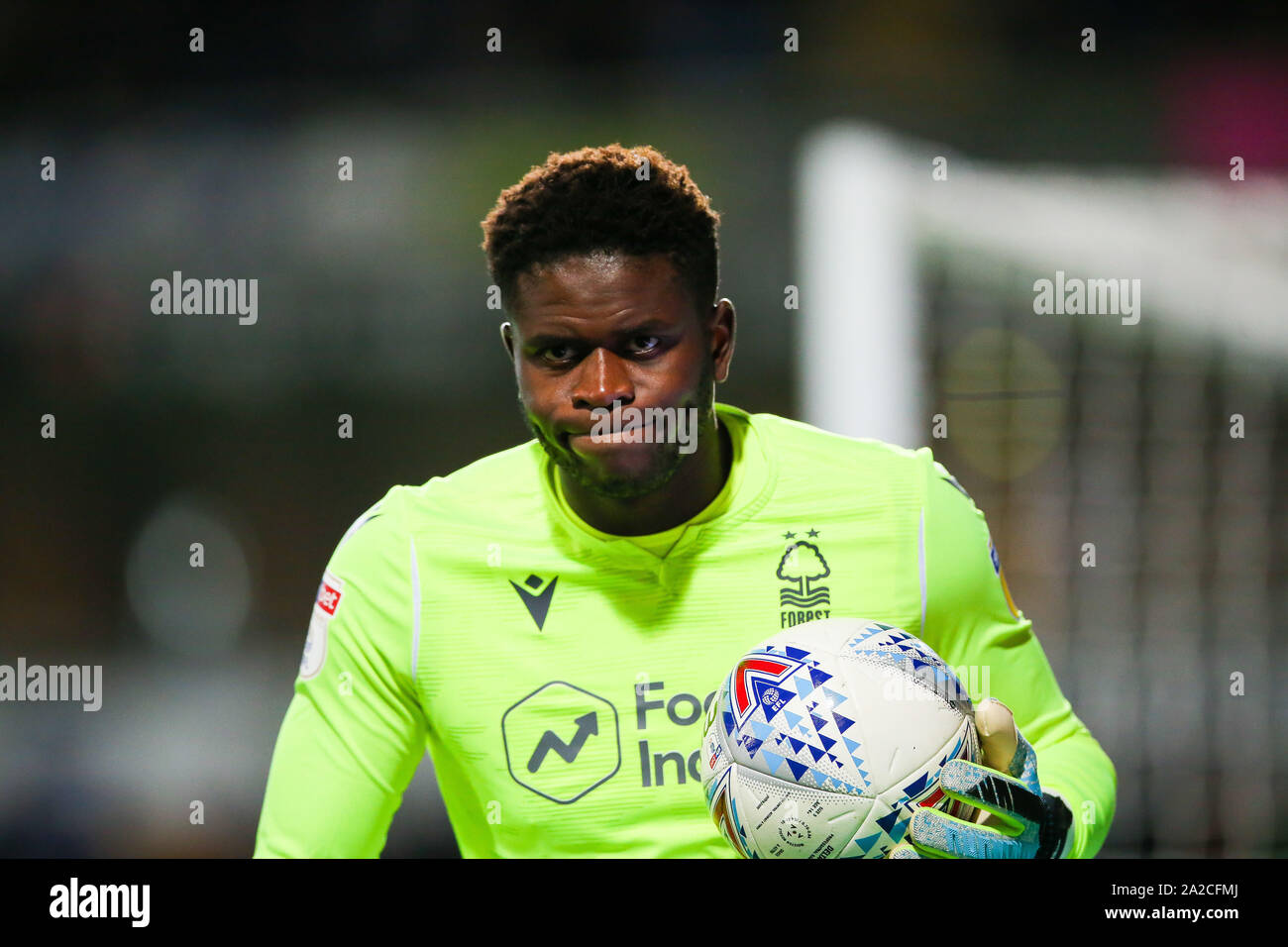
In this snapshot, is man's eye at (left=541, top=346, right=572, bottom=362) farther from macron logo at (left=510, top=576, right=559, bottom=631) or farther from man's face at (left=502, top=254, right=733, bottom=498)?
macron logo at (left=510, top=576, right=559, bottom=631)

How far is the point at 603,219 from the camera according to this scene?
218 centimetres

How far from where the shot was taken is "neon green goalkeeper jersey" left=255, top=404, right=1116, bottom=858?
7.32ft

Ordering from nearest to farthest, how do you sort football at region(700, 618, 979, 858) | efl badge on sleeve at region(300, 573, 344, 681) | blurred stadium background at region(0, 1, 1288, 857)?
1. football at region(700, 618, 979, 858)
2. efl badge on sleeve at region(300, 573, 344, 681)
3. blurred stadium background at region(0, 1, 1288, 857)

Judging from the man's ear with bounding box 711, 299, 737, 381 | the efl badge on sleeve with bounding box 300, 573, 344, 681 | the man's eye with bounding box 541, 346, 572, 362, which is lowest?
the efl badge on sleeve with bounding box 300, 573, 344, 681

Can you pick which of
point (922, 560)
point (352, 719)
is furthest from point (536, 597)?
point (922, 560)

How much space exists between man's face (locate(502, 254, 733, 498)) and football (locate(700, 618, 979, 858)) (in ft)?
1.48

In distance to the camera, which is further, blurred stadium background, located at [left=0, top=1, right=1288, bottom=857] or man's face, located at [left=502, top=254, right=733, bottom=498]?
blurred stadium background, located at [left=0, top=1, right=1288, bottom=857]

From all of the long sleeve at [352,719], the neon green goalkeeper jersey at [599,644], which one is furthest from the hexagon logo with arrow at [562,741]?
the long sleeve at [352,719]

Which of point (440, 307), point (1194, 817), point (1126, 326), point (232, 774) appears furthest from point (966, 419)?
point (232, 774)

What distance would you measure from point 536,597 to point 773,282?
2.47 meters

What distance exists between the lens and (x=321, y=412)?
5035 millimetres

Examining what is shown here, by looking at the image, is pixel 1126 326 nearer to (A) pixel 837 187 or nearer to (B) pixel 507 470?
(A) pixel 837 187

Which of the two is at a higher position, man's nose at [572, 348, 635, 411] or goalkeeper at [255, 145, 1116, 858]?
man's nose at [572, 348, 635, 411]

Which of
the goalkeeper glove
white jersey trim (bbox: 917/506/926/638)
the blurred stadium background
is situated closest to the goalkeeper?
white jersey trim (bbox: 917/506/926/638)
